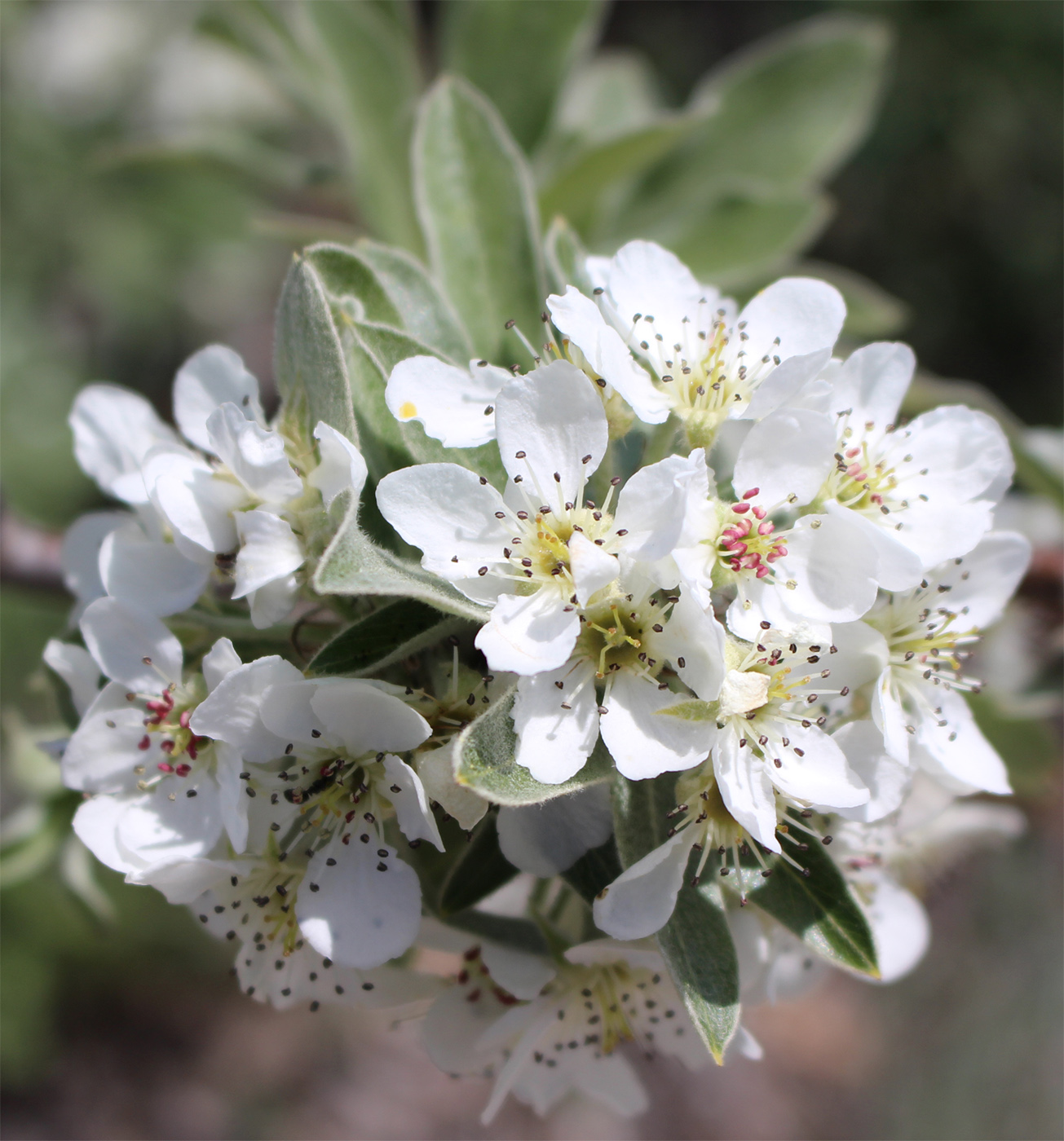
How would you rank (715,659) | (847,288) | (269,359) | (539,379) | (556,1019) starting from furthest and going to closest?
(269,359) → (847,288) → (556,1019) → (539,379) → (715,659)

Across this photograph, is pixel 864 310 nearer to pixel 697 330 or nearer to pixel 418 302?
pixel 697 330

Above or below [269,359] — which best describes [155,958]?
below

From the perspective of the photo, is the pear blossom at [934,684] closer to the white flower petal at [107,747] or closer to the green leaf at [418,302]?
the green leaf at [418,302]

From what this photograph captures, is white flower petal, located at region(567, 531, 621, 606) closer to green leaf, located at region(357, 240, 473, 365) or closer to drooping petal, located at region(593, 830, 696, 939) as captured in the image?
drooping petal, located at region(593, 830, 696, 939)

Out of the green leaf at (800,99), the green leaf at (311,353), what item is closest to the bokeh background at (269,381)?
the green leaf at (800,99)

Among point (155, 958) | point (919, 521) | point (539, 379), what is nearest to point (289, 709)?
point (539, 379)

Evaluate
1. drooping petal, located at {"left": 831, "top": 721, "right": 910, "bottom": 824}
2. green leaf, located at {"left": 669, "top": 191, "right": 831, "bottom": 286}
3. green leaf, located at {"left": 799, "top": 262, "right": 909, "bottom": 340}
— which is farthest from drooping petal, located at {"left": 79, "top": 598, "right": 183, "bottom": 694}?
green leaf, located at {"left": 799, "top": 262, "right": 909, "bottom": 340}

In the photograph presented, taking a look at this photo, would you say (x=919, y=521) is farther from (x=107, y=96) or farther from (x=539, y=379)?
(x=107, y=96)
